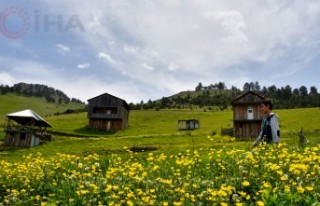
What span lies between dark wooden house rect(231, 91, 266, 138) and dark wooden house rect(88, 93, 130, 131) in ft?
89.5

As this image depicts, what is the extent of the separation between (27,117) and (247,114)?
34977 mm

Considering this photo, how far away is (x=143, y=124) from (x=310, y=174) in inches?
3272

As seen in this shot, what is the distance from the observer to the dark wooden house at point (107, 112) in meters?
81.3

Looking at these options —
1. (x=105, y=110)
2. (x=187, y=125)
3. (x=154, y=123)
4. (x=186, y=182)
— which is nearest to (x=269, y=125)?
(x=186, y=182)

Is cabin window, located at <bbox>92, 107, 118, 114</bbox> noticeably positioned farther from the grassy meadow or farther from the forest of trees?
the grassy meadow

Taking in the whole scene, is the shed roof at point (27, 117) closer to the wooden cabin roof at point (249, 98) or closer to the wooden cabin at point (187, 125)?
the wooden cabin at point (187, 125)

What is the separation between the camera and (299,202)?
5.65 metres

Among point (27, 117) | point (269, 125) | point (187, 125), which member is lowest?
point (269, 125)

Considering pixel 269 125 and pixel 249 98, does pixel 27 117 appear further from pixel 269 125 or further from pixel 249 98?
pixel 269 125

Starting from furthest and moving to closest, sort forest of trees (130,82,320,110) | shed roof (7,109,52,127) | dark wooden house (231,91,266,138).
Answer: forest of trees (130,82,320,110) < dark wooden house (231,91,266,138) < shed roof (7,109,52,127)

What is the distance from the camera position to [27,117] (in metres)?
58.4

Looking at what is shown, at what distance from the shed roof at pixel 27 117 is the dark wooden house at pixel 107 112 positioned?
19912 millimetres

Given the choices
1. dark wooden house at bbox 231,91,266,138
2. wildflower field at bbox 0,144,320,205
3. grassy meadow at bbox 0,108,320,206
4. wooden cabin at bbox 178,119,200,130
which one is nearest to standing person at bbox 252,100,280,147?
grassy meadow at bbox 0,108,320,206

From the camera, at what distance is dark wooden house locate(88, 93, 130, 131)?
81.3 meters
